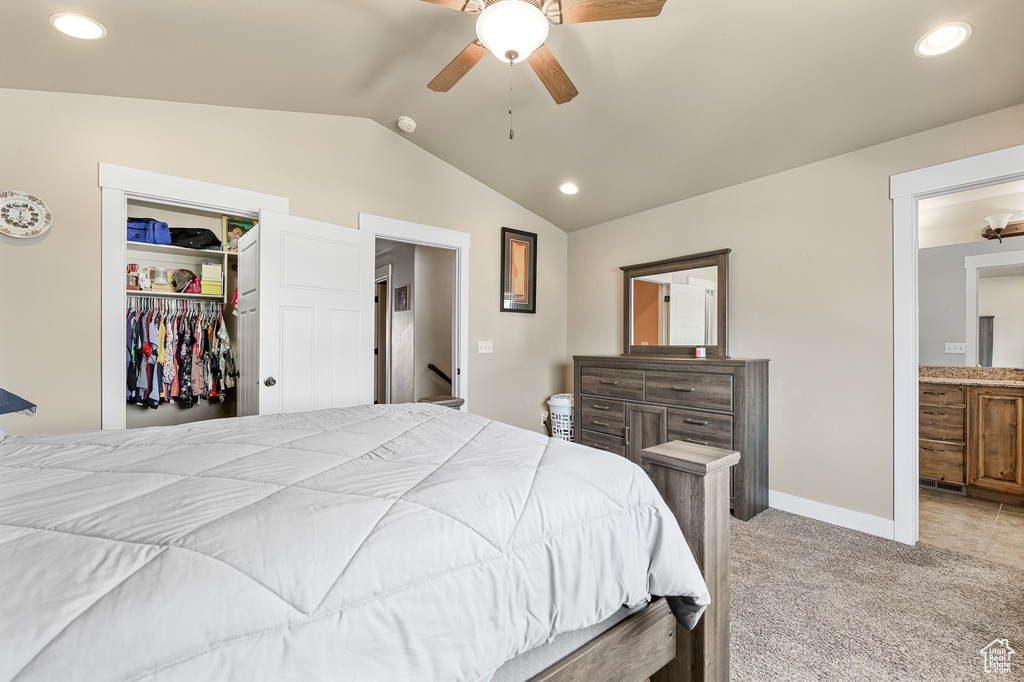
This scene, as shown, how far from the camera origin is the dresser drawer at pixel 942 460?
3.35 m

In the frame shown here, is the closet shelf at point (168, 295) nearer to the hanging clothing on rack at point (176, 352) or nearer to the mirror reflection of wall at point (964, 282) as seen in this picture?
the hanging clothing on rack at point (176, 352)

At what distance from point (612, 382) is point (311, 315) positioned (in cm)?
231

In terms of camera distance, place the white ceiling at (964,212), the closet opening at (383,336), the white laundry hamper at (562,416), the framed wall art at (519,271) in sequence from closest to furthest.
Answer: the white ceiling at (964,212) < the framed wall art at (519,271) < the white laundry hamper at (562,416) < the closet opening at (383,336)

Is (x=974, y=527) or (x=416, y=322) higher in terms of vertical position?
(x=416, y=322)

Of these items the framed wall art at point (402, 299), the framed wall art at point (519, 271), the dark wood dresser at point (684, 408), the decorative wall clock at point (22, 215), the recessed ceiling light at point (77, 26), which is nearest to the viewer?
the recessed ceiling light at point (77, 26)

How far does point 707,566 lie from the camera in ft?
3.86

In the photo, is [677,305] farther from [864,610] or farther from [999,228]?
[999,228]

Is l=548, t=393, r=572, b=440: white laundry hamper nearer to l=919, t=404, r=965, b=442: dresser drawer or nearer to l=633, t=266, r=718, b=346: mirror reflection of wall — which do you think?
l=633, t=266, r=718, b=346: mirror reflection of wall

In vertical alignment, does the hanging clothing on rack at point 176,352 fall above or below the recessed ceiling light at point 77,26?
below

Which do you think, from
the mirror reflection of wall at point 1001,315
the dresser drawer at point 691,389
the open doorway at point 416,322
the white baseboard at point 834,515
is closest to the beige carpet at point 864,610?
the white baseboard at point 834,515

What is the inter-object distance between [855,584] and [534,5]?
2.86 metres

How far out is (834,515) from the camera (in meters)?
2.80

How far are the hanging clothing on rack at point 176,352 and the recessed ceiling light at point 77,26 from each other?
1774mm

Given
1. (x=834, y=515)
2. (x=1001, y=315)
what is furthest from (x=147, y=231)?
(x=1001, y=315)
